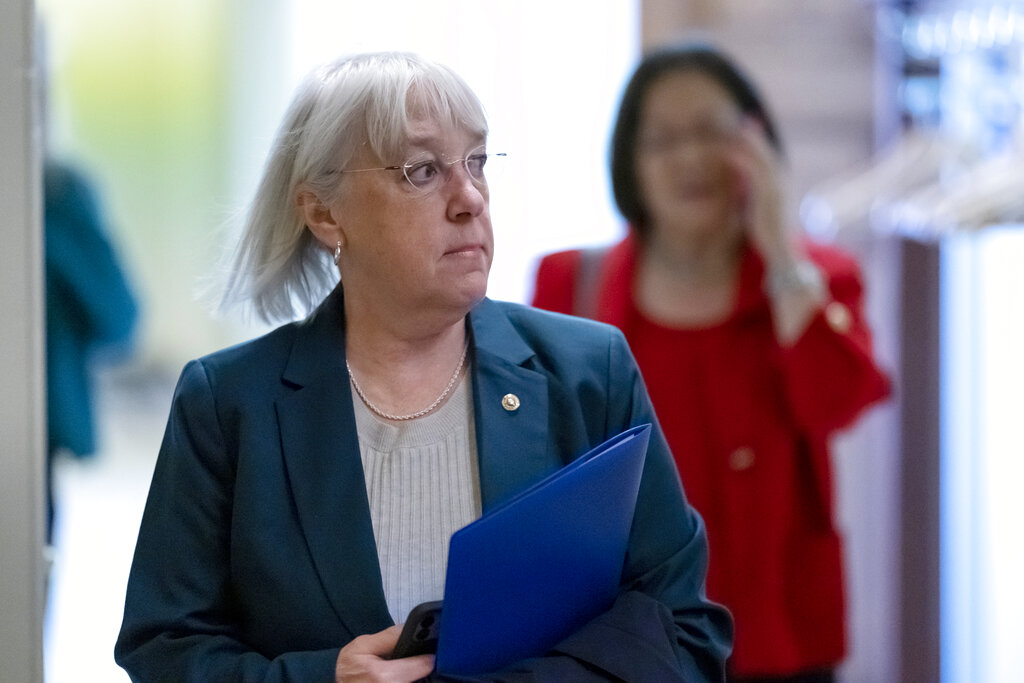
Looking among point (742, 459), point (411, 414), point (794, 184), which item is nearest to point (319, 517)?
point (411, 414)

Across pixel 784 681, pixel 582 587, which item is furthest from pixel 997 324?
pixel 582 587

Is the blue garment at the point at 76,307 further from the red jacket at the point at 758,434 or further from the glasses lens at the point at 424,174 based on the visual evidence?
the glasses lens at the point at 424,174

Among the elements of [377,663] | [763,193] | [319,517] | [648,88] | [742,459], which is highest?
[648,88]

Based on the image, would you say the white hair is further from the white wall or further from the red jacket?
the red jacket

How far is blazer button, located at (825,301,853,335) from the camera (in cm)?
236

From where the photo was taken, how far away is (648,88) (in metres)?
2.35

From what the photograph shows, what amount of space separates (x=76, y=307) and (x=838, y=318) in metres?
1.69

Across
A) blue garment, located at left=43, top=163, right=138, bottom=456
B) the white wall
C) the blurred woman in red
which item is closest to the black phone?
the white wall

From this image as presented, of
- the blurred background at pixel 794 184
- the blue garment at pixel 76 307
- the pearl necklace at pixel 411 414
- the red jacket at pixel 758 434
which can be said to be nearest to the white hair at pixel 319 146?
the pearl necklace at pixel 411 414

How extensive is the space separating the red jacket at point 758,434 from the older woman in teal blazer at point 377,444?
973 millimetres

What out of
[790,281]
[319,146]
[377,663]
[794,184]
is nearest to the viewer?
[377,663]

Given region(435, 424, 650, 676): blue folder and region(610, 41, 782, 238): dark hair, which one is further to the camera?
region(610, 41, 782, 238): dark hair

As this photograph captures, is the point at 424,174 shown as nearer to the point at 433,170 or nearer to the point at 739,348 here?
the point at 433,170

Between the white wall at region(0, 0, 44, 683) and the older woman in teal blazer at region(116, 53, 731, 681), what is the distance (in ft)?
0.37
